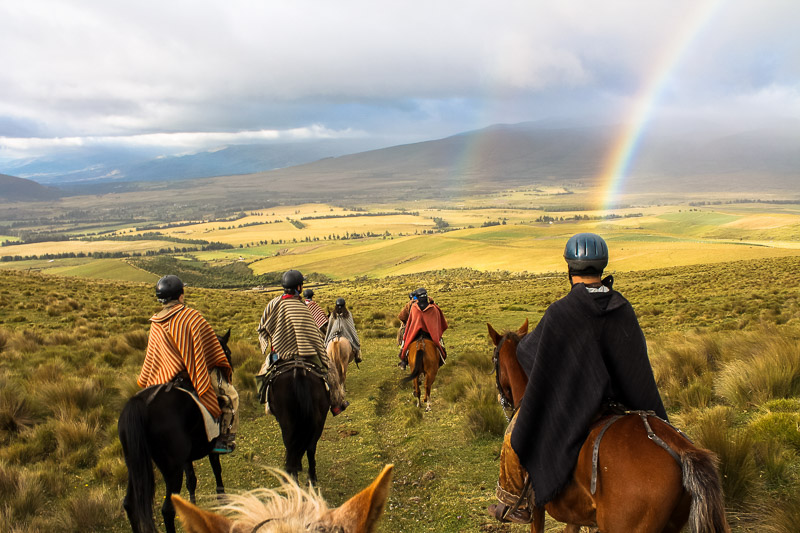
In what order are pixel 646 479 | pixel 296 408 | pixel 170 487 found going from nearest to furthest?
1. pixel 646 479
2. pixel 170 487
3. pixel 296 408

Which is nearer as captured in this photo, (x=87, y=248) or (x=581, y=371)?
(x=581, y=371)

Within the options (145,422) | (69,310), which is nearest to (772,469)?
(145,422)

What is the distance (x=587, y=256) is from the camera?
11.7ft

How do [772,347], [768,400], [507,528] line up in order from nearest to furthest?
[507,528] → [768,400] → [772,347]

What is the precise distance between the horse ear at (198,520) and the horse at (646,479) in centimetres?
247

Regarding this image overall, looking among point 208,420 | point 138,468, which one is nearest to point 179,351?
point 208,420

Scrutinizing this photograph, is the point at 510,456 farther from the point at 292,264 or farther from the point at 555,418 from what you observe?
the point at 292,264

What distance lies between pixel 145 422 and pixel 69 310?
62.4ft

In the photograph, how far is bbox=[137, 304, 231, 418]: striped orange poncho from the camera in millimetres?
5344

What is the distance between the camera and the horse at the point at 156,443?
4.57 metres

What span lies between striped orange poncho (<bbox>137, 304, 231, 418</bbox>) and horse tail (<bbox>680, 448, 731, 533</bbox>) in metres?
4.84

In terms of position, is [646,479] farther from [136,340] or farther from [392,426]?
[136,340]

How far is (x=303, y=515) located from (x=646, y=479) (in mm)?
2237

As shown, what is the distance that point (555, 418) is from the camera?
11.4 ft
